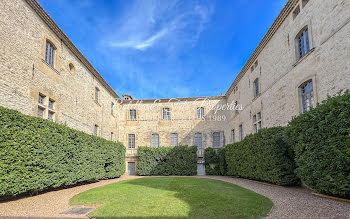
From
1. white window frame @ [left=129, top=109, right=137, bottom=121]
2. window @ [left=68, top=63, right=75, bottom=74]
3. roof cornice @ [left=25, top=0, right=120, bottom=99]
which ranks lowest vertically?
white window frame @ [left=129, top=109, right=137, bottom=121]

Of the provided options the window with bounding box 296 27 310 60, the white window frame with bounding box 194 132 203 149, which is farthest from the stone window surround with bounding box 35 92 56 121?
the white window frame with bounding box 194 132 203 149

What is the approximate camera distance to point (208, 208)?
518 cm

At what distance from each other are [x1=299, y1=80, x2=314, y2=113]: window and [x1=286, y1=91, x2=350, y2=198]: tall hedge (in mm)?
3310

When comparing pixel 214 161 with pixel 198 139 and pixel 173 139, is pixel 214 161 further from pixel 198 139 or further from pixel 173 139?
pixel 173 139

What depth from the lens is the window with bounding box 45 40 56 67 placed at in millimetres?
11159

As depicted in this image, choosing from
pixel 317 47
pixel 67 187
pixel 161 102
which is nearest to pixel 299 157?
pixel 317 47

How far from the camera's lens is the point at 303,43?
10.0m

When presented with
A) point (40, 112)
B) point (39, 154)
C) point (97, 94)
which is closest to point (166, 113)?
point (97, 94)

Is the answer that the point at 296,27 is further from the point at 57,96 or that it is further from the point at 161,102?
the point at 161,102

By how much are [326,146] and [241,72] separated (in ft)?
42.1

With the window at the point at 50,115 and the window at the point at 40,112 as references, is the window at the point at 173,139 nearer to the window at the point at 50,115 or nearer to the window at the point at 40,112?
the window at the point at 50,115

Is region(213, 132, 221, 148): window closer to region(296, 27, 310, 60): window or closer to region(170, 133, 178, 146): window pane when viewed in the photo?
region(170, 133, 178, 146): window pane

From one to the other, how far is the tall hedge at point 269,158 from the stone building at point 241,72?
212 cm

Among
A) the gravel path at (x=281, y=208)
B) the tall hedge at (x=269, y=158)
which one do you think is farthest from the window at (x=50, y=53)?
the tall hedge at (x=269, y=158)
